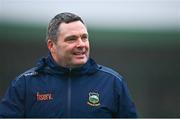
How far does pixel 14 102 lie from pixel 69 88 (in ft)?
1.06

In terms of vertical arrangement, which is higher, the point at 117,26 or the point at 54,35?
the point at 117,26

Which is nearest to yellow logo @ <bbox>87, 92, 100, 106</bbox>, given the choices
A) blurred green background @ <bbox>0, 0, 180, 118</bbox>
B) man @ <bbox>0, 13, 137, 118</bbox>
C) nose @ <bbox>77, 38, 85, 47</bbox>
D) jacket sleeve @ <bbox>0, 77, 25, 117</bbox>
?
man @ <bbox>0, 13, 137, 118</bbox>

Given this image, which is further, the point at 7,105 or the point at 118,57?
the point at 118,57

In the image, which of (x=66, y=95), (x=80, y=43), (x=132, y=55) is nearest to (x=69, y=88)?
(x=66, y=95)

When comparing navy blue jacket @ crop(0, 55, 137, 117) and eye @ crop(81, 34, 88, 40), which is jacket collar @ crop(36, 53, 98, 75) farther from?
eye @ crop(81, 34, 88, 40)

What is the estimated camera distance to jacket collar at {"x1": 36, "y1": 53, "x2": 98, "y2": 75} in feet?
12.7

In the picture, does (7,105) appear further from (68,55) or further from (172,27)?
(172,27)

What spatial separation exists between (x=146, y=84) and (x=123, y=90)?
20.7ft

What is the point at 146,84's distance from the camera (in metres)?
10.2

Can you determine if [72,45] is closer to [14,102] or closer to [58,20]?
[58,20]

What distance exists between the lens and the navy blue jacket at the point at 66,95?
3.84 m

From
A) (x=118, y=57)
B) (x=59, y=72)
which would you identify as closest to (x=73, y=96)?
(x=59, y=72)

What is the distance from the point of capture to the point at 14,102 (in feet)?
12.6

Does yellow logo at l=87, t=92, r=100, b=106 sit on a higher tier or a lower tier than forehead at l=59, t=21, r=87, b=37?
lower
